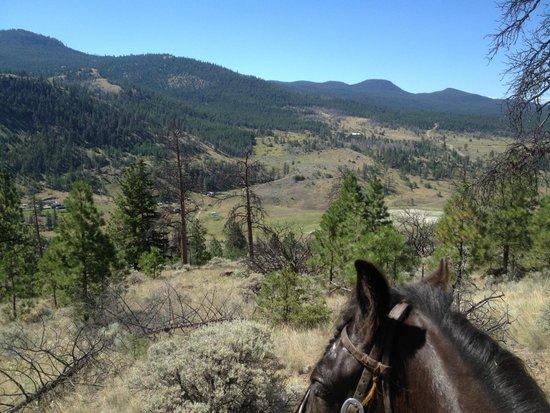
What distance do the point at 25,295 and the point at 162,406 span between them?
63.5ft

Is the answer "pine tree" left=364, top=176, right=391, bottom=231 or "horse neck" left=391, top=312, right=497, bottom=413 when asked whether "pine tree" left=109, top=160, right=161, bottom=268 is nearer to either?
"pine tree" left=364, top=176, right=391, bottom=231

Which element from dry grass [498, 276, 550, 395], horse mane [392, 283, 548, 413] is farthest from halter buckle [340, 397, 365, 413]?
A: dry grass [498, 276, 550, 395]

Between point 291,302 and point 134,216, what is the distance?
21.5 metres

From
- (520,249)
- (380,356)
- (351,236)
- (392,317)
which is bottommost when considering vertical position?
(520,249)

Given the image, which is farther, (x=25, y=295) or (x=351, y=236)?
(x=25, y=295)

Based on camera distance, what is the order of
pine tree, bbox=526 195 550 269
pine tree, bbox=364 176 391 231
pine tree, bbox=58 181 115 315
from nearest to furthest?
pine tree, bbox=526 195 550 269
pine tree, bbox=58 181 115 315
pine tree, bbox=364 176 391 231

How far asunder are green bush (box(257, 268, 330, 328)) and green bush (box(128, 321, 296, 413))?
160 inches

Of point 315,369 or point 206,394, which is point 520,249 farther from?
point 315,369

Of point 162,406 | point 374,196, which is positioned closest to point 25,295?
point 374,196

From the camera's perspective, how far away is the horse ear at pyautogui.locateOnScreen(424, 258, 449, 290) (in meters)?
1.92

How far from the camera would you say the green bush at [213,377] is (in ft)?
16.2

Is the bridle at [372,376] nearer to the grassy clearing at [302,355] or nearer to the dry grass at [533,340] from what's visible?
the grassy clearing at [302,355]

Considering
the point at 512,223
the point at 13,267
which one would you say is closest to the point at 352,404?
the point at 512,223

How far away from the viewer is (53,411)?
6332mm
